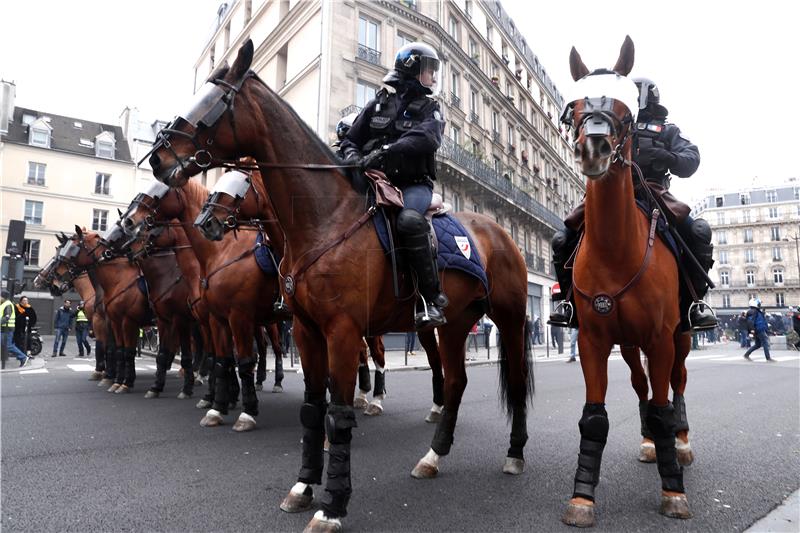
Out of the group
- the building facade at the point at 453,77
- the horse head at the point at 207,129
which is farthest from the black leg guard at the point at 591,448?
the building facade at the point at 453,77

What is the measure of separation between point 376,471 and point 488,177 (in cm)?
2608

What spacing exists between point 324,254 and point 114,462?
2.70m

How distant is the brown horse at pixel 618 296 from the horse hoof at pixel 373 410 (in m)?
3.78

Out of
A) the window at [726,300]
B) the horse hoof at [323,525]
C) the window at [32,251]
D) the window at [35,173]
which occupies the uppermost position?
the window at [35,173]

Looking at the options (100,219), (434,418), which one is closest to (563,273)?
(434,418)

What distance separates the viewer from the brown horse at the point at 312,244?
114 inches

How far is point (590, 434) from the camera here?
9.74ft

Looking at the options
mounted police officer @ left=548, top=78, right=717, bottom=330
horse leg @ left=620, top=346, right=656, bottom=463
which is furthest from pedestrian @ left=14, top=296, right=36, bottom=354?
horse leg @ left=620, top=346, right=656, bottom=463

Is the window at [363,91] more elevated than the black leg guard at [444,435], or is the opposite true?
the window at [363,91]

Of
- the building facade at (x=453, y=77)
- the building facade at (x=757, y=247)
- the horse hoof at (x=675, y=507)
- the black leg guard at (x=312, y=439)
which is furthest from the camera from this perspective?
the building facade at (x=757, y=247)

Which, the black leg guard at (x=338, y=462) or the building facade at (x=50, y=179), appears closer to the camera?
the black leg guard at (x=338, y=462)

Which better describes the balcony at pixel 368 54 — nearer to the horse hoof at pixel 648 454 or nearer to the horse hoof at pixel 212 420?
the horse hoof at pixel 212 420

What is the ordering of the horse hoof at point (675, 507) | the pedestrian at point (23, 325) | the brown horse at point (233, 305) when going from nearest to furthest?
the horse hoof at point (675, 507)
the brown horse at point (233, 305)
the pedestrian at point (23, 325)

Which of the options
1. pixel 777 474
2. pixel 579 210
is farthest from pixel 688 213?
pixel 777 474
